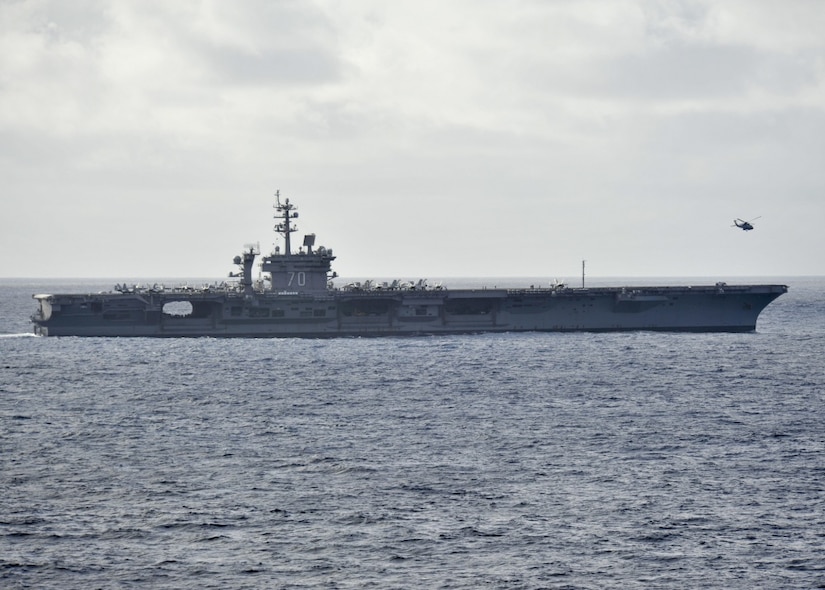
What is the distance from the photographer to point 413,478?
88.6 feet

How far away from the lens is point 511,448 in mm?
30891

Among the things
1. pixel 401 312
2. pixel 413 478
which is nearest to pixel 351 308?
pixel 401 312

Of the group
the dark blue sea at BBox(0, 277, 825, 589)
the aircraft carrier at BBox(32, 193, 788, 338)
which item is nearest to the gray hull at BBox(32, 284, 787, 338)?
the aircraft carrier at BBox(32, 193, 788, 338)

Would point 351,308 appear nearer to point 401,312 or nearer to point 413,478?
point 401,312

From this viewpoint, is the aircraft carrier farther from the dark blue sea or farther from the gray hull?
the dark blue sea

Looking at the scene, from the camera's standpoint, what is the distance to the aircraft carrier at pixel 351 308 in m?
63.3

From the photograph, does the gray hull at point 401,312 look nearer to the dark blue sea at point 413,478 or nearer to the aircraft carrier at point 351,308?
the aircraft carrier at point 351,308

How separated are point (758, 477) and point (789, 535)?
5.22 meters

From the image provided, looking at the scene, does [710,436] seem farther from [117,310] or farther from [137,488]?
[117,310]

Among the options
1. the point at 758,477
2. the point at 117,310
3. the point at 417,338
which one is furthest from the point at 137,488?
the point at 417,338

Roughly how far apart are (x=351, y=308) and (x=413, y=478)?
40094 millimetres

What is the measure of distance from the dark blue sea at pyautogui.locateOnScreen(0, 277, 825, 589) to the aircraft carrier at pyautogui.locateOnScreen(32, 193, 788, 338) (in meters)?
12.1

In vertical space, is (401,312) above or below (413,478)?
above

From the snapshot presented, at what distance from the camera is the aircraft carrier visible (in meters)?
63.3
